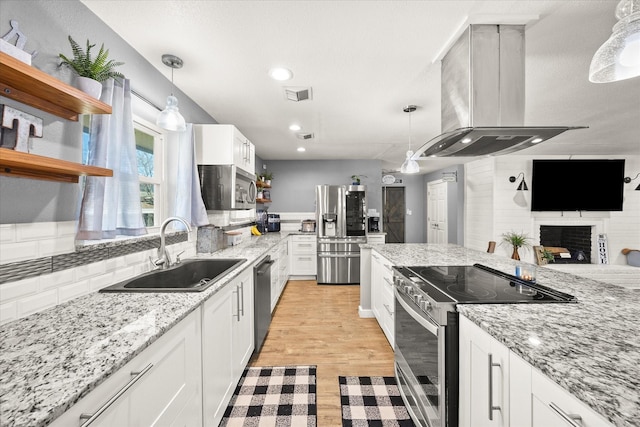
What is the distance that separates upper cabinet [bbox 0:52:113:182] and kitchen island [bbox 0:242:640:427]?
0.58 meters

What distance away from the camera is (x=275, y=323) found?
10.4 ft

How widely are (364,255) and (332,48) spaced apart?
6.91 ft

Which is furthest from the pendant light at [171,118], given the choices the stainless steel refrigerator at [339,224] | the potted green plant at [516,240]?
the potted green plant at [516,240]

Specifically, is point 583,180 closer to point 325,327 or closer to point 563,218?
point 563,218

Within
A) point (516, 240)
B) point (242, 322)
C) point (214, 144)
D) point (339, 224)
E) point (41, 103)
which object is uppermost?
point (214, 144)

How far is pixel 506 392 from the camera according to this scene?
0.92 metres

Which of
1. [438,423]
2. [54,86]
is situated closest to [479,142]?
[438,423]

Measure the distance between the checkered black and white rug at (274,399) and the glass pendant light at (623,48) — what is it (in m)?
2.27

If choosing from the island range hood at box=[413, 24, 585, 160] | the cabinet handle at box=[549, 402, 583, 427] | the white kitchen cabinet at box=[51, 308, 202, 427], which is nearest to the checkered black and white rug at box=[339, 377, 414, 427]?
the white kitchen cabinet at box=[51, 308, 202, 427]

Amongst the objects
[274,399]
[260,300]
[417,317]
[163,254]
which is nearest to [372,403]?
[274,399]

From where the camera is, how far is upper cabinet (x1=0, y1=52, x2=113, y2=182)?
3.07ft

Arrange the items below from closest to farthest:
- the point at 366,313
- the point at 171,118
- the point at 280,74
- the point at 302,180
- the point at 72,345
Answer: the point at 72,345 → the point at 171,118 → the point at 280,74 → the point at 366,313 → the point at 302,180

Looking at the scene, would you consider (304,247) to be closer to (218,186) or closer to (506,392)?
(218,186)

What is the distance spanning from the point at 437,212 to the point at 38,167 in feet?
25.0
